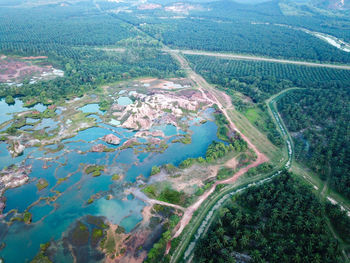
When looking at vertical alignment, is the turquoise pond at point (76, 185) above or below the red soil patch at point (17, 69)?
below

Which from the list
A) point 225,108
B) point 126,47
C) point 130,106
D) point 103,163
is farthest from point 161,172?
point 126,47

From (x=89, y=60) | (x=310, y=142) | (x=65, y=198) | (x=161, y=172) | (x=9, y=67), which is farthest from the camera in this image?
(x=89, y=60)

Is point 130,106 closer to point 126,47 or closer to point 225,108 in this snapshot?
point 225,108

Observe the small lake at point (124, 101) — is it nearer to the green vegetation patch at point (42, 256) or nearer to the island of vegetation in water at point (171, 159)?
the island of vegetation in water at point (171, 159)

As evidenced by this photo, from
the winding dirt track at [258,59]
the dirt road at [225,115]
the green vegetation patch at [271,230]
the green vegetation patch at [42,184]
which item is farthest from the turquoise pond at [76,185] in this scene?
the winding dirt track at [258,59]

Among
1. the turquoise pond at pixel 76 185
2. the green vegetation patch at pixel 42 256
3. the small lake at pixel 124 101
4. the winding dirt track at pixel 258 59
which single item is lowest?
the green vegetation patch at pixel 42 256

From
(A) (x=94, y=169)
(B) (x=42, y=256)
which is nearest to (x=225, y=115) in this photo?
(A) (x=94, y=169)

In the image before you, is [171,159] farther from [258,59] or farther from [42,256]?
[258,59]

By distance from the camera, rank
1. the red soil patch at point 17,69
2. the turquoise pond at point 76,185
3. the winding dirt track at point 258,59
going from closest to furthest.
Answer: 1. the turquoise pond at point 76,185
2. the red soil patch at point 17,69
3. the winding dirt track at point 258,59
